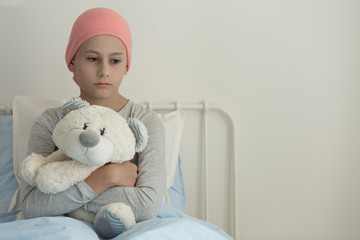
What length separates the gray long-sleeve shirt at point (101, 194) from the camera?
1128 mm

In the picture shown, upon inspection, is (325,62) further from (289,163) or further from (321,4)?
(289,163)

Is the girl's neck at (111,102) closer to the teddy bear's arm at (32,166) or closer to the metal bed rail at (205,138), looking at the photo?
the teddy bear's arm at (32,166)

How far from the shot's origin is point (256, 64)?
1876 millimetres

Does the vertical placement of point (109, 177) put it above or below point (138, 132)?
below

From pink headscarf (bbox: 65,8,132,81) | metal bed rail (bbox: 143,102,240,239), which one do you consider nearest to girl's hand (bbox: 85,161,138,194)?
pink headscarf (bbox: 65,8,132,81)

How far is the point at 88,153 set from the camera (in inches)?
40.3

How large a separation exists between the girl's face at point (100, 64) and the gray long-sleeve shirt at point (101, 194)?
154 millimetres

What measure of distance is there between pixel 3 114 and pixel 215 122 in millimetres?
893

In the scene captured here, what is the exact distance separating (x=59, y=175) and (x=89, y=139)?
0.17 m

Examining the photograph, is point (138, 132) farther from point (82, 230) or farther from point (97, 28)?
point (97, 28)

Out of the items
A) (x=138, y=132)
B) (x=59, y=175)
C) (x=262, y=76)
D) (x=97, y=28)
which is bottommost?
(x=59, y=175)

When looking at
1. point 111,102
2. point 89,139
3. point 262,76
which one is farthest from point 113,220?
point 262,76

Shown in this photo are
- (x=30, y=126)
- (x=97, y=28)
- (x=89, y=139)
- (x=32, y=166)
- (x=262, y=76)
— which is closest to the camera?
(x=89, y=139)

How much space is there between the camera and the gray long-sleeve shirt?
113 cm
